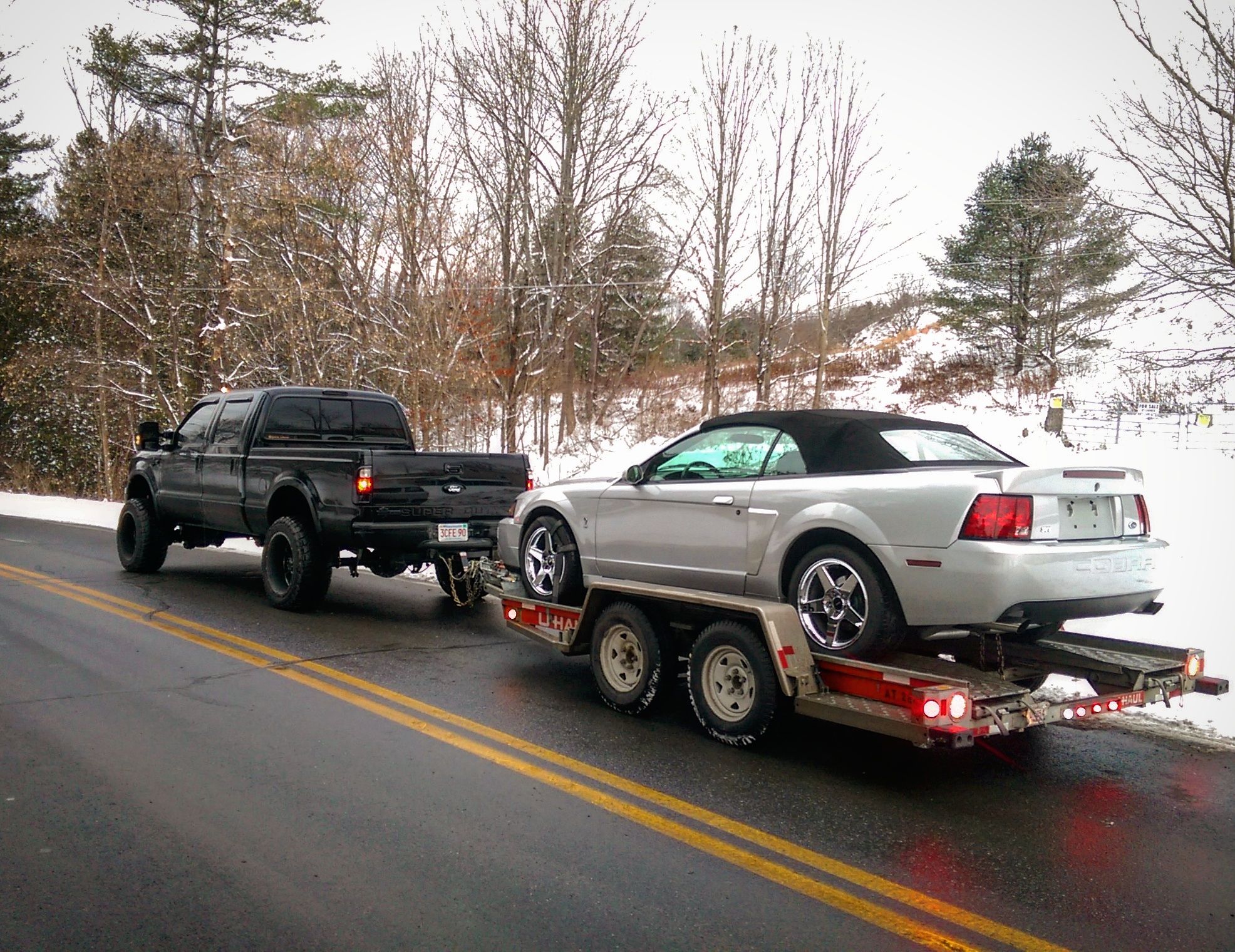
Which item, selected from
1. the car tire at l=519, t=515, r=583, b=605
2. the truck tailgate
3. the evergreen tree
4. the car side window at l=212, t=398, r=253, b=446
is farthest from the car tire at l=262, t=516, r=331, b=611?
the evergreen tree

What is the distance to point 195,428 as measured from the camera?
36.7 feet

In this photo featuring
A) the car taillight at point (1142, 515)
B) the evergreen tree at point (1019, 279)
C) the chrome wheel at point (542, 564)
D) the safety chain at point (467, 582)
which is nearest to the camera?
the car taillight at point (1142, 515)

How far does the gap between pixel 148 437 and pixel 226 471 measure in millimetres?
1824

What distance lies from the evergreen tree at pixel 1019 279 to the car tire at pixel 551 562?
24.6m

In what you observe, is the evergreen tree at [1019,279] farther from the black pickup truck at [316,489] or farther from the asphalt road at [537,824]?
the asphalt road at [537,824]

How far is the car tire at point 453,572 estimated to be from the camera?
9.62 meters

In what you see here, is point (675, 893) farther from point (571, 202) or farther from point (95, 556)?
point (571, 202)

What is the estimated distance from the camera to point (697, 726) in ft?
19.3

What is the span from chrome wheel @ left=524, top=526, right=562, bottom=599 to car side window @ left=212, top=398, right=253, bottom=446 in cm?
422

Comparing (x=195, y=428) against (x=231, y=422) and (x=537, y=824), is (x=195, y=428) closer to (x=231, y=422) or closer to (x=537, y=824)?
(x=231, y=422)

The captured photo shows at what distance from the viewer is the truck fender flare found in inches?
357

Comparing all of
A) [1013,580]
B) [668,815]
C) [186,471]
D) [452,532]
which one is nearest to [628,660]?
[668,815]

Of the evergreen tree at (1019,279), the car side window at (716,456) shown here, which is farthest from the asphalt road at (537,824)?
the evergreen tree at (1019,279)

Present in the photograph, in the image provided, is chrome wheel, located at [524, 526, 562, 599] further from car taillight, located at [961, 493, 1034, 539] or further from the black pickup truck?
car taillight, located at [961, 493, 1034, 539]
